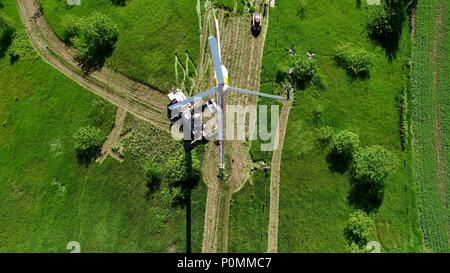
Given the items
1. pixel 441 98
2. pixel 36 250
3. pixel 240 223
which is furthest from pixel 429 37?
pixel 36 250

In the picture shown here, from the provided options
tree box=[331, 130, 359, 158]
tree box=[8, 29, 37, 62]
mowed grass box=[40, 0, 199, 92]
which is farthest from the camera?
tree box=[8, 29, 37, 62]

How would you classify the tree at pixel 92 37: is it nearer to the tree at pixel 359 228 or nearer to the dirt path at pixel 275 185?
the dirt path at pixel 275 185

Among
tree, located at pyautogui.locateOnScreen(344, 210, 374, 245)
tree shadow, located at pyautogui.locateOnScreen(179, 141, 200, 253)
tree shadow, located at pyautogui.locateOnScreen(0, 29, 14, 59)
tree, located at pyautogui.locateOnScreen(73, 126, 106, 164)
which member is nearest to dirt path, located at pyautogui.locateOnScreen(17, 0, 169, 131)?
tree shadow, located at pyautogui.locateOnScreen(0, 29, 14, 59)

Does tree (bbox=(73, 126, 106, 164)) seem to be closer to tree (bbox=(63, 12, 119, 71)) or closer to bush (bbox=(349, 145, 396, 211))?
tree (bbox=(63, 12, 119, 71))
